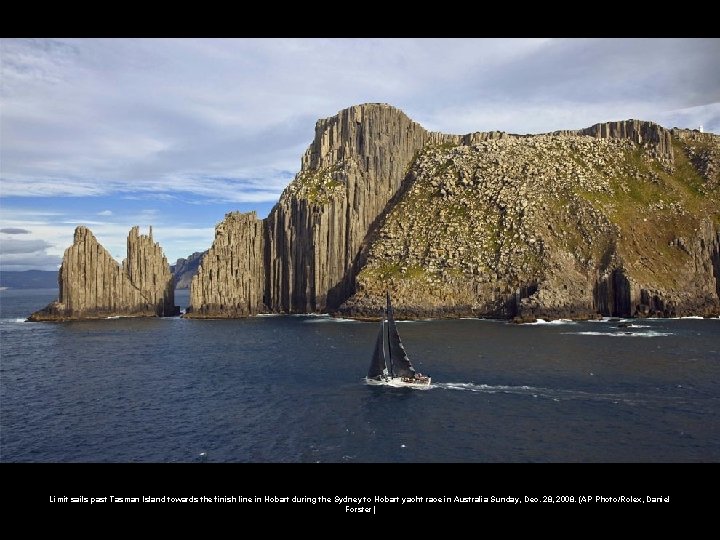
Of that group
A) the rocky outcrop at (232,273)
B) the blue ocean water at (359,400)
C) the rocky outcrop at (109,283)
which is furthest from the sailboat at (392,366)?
the rocky outcrop at (109,283)

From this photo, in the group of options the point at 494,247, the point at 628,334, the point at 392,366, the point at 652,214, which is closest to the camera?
the point at 392,366

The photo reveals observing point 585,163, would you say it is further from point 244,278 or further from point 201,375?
point 201,375

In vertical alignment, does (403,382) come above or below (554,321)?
below

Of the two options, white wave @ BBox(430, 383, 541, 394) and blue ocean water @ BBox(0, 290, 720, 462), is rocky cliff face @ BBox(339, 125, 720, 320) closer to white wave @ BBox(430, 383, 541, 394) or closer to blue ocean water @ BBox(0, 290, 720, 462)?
blue ocean water @ BBox(0, 290, 720, 462)

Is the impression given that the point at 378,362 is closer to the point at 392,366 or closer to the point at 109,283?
the point at 392,366

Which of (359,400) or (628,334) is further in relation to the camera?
(628,334)

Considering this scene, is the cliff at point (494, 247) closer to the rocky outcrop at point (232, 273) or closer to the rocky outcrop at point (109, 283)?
the rocky outcrop at point (232, 273)

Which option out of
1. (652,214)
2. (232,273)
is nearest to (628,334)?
(652,214)

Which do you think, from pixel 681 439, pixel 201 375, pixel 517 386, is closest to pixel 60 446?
pixel 201 375
